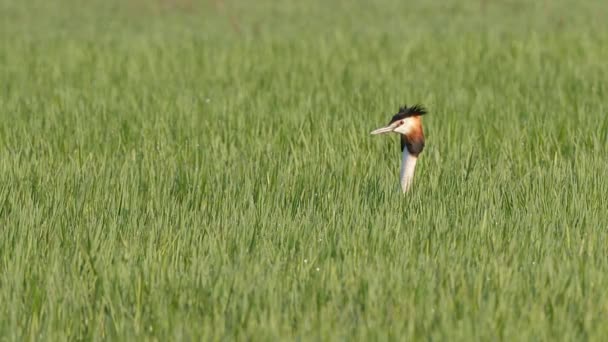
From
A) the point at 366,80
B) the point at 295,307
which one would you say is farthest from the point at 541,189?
the point at 366,80

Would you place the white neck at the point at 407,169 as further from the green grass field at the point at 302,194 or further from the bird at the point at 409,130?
the green grass field at the point at 302,194

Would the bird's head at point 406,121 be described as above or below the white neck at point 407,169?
above

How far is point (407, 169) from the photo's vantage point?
6.11m

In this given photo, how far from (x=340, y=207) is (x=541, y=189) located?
1173 mm

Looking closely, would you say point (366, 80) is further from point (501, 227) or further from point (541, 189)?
point (501, 227)

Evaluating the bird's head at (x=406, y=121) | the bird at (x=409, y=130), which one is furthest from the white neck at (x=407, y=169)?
the bird's head at (x=406, y=121)

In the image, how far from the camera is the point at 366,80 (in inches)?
439

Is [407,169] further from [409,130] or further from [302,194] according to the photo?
[302,194]

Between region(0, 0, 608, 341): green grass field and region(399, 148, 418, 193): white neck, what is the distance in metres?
0.15

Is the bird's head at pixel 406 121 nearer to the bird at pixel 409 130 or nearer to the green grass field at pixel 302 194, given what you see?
the bird at pixel 409 130

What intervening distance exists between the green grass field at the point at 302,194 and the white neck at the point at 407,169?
15 centimetres

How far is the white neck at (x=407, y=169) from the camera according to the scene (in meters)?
6.06

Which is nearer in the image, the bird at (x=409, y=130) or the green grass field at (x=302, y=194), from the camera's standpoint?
the green grass field at (x=302, y=194)

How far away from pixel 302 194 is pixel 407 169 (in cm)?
62
